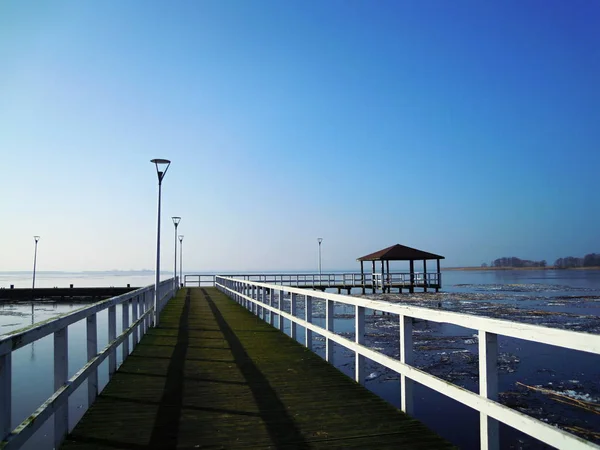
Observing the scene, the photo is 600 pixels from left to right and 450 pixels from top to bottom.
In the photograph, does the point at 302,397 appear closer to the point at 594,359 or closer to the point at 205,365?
the point at 205,365

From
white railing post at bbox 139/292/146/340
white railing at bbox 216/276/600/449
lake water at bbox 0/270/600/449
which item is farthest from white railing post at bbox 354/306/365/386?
white railing post at bbox 139/292/146/340

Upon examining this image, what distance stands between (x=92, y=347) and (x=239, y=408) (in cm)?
163

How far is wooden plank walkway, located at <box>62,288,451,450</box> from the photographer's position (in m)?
3.98

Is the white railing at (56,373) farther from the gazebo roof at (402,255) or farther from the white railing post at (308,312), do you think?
the gazebo roof at (402,255)

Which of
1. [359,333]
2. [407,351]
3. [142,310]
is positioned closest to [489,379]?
[407,351]

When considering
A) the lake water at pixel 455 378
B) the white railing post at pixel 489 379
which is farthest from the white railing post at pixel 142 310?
the white railing post at pixel 489 379

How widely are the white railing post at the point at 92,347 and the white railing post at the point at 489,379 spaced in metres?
3.59

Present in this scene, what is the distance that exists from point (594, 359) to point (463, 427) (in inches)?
276

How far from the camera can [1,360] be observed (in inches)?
112

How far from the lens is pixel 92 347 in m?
4.96

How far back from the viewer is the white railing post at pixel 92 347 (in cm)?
487

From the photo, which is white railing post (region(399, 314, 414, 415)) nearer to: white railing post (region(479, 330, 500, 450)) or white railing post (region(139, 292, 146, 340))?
white railing post (region(479, 330, 500, 450))

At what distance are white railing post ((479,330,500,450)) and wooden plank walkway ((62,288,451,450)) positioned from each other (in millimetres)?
668

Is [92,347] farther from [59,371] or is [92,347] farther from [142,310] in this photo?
[142,310]
